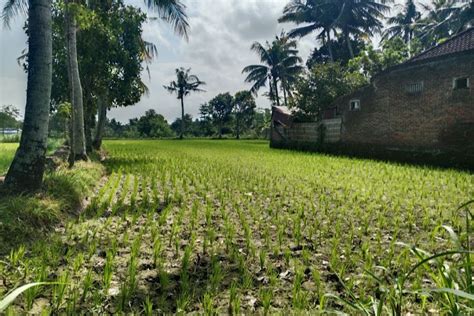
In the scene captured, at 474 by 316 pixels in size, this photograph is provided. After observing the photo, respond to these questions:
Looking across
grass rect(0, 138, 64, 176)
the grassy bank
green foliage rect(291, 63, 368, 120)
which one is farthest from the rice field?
green foliage rect(291, 63, 368, 120)

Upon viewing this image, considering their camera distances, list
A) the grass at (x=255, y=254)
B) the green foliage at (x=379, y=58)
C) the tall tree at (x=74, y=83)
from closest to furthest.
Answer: the grass at (x=255, y=254) < the tall tree at (x=74, y=83) < the green foliage at (x=379, y=58)

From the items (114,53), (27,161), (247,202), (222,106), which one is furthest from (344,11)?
(222,106)

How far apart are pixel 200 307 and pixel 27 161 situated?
146 inches

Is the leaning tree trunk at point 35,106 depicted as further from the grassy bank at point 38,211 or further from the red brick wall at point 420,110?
the red brick wall at point 420,110

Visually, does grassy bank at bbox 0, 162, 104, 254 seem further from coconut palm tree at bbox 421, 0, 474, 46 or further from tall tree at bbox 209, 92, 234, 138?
tall tree at bbox 209, 92, 234, 138

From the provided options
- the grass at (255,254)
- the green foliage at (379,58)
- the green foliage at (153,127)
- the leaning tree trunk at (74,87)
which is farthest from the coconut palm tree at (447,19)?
the green foliage at (153,127)

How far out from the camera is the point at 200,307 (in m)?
2.33

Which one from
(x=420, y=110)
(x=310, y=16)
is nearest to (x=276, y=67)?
(x=310, y=16)

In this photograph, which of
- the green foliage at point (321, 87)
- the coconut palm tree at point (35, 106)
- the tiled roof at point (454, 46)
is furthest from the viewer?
the green foliage at point (321, 87)

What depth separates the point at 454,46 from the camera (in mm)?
→ 11102

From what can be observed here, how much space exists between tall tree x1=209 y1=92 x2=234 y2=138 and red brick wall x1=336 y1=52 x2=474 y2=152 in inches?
1699

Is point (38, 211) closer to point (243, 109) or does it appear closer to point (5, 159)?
point (5, 159)

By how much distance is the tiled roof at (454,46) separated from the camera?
10.6 meters

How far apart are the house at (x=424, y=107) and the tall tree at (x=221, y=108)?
43.1 meters
